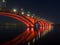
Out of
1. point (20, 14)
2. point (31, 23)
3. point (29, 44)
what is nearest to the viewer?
point (29, 44)

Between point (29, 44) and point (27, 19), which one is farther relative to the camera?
point (27, 19)

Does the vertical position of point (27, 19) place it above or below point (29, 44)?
above

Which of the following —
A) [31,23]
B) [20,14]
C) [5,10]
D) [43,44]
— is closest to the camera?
[43,44]

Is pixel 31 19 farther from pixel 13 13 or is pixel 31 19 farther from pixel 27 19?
pixel 13 13

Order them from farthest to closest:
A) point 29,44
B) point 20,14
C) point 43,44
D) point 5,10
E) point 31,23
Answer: point 31,23 < point 20,14 < point 5,10 < point 43,44 < point 29,44

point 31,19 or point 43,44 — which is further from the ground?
point 31,19

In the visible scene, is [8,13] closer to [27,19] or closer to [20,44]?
[27,19]

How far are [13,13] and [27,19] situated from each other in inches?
277

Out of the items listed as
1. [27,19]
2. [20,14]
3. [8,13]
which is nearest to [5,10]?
[8,13]

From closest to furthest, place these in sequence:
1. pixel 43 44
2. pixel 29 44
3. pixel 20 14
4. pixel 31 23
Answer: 1. pixel 29 44
2. pixel 43 44
3. pixel 20 14
4. pixel 31 23

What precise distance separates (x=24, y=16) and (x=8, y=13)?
6.56 meters

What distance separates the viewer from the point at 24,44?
21.0m

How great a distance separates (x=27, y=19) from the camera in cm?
5838

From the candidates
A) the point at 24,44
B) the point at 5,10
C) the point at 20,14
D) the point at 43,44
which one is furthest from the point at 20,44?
the point at 20,14
